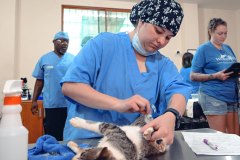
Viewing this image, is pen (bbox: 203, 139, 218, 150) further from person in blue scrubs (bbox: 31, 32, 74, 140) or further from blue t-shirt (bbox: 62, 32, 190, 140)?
person in blue scrubs (bbox: 31, 32, 74, 140)

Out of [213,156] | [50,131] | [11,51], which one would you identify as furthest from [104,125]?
[11,51]

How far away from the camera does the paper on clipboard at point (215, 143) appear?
0.66 m

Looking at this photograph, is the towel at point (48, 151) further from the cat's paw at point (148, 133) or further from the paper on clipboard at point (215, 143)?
the paper on clipboard at point (215, 143)

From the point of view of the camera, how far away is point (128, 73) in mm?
873

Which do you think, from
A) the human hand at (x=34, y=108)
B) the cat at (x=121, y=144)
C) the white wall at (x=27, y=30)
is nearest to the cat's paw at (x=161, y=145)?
the cat at (x=121, y=144)

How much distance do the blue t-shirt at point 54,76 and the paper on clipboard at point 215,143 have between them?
1650mm

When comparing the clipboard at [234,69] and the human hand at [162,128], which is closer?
the human hand at [162,128]

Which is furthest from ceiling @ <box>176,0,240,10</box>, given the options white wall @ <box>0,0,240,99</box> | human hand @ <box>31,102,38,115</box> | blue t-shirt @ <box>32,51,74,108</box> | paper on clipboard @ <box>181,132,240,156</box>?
paper on clipboard @ <box>181,132,240,156</box>

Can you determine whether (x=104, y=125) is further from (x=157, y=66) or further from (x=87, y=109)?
(x=157, y=66)

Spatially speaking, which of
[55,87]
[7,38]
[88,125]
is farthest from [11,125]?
[7,38]

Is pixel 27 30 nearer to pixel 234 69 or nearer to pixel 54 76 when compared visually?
pixel 54 76

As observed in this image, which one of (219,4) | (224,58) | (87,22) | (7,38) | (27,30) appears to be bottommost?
Answer: (224,58)

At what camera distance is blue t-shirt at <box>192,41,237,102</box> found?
177 centimetres

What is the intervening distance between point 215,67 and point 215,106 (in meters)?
0.30
